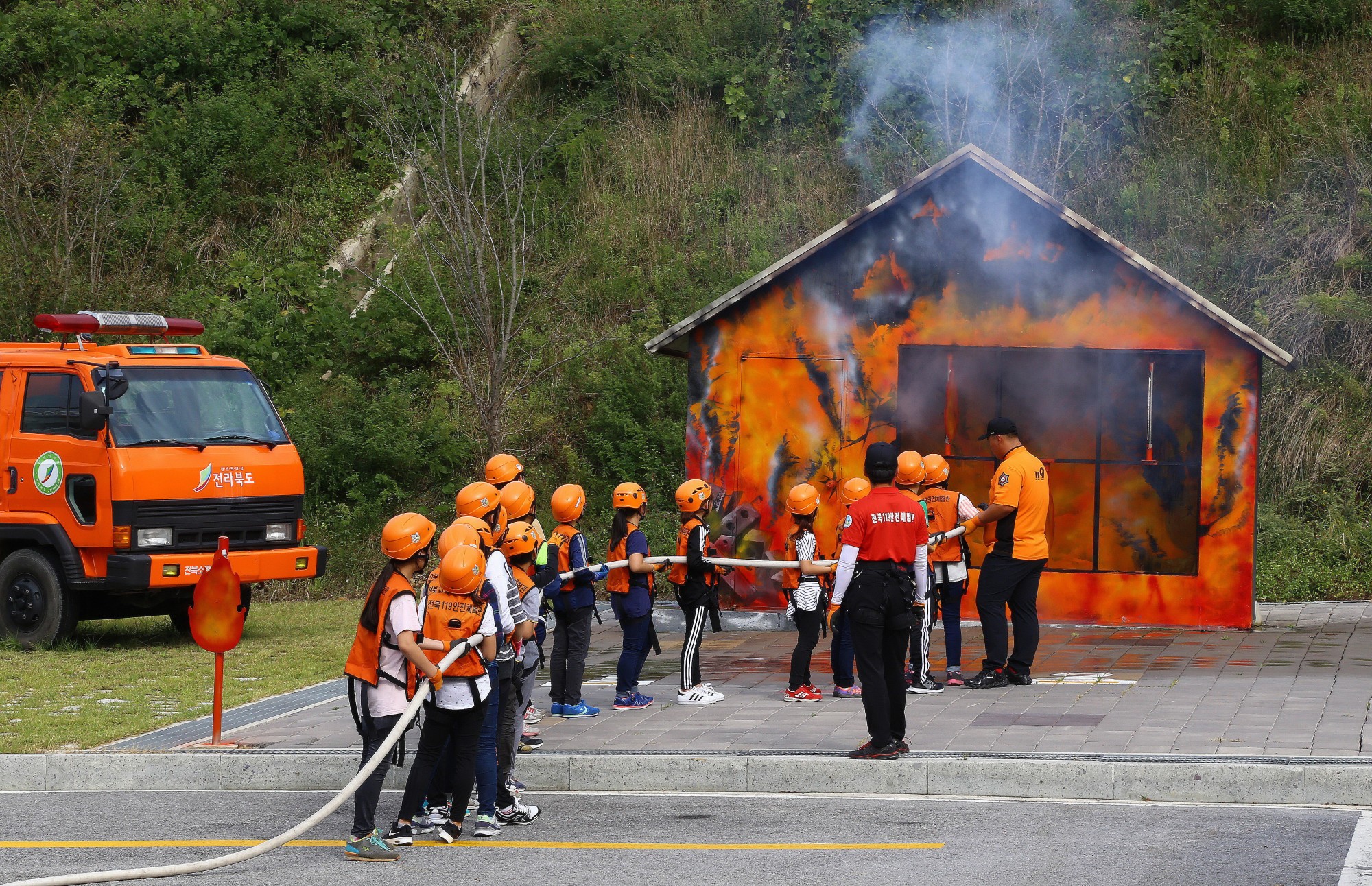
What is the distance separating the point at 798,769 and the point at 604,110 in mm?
19912

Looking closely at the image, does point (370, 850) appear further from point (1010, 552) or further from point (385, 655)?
point (1010, 552)

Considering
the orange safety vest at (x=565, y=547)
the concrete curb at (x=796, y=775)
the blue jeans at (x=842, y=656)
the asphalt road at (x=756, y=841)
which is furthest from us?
the blue jeans at (x=842, y=656)

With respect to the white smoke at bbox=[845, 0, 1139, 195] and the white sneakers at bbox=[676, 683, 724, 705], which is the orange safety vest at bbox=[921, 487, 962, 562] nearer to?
the white sneakers at bbox=[676, 683, 724, 705]

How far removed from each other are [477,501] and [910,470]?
3.67 metres

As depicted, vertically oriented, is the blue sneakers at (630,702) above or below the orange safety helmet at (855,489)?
below

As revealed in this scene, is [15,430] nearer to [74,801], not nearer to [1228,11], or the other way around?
[74,801]

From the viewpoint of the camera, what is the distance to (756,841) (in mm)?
6977

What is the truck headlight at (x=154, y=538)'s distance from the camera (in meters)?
13.6

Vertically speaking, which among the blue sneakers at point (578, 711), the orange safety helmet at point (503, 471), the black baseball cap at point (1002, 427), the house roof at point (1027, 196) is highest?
the house roof at point (1027, 196)

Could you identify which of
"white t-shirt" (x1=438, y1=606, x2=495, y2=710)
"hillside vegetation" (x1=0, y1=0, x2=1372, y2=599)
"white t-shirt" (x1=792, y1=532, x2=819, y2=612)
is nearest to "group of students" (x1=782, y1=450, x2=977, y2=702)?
"white t-shirt" (x1=792, y1=532, x2=819, y2=612)

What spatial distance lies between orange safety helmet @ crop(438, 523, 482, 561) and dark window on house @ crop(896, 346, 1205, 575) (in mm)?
8007

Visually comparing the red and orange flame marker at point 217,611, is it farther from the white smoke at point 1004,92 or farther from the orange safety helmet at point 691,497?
the white smoke at point 1004,92

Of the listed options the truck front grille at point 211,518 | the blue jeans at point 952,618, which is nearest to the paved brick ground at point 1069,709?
the blue jeans at point 952,618

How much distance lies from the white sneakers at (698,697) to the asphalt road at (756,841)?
2.17 m
